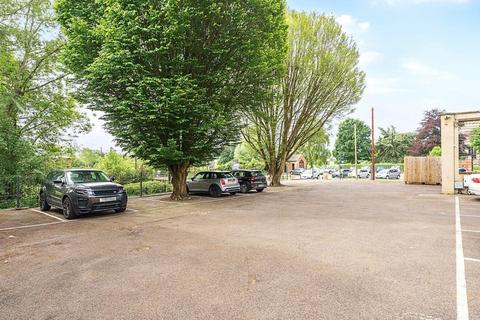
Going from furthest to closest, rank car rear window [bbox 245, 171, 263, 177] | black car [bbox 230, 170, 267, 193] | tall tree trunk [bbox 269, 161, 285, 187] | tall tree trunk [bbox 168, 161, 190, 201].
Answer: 1. tall tree trunk [bbox 269, 161, 285, 187]
2. car rear window [bbox 245, 171, 263, 177]
3. black car [bbox 230, 170, 267, 193]
4. tall tree trunk [bbox 168, 161, 190, 201]

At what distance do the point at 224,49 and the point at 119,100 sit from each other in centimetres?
526

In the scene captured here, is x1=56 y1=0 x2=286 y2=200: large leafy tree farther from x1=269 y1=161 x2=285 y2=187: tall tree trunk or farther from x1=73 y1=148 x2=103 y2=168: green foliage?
x1=269 y1=161 x2=285 y2=187: tall tree trunk

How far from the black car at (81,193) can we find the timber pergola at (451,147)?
17.4m

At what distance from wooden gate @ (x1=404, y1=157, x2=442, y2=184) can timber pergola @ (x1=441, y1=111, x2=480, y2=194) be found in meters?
8.76

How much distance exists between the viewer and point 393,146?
6462 cm

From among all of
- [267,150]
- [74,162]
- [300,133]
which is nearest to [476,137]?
[300,133]

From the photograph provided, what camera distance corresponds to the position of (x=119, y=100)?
40.1ft

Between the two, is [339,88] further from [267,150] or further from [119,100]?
[119,100]

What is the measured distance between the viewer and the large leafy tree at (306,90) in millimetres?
22656

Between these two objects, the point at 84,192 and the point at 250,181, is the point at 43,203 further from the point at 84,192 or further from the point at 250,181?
the point at 250,181

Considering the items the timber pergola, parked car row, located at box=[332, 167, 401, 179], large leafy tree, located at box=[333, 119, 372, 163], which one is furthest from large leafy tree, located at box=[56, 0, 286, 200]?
large leafy tree, located at box=[333, 119, 372, 163]

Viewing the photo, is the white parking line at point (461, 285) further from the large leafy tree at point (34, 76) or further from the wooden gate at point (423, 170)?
the wooden gate at point (423, 170)

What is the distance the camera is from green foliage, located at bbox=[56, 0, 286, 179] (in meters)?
11.0

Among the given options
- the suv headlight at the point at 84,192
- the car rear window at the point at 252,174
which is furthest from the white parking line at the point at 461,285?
the car rear window at the point at 252,174
